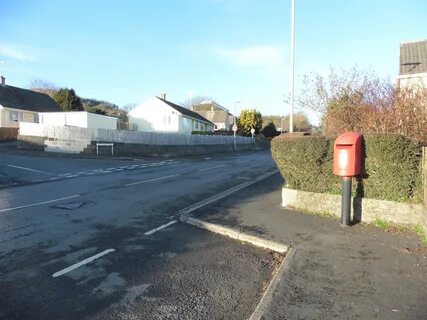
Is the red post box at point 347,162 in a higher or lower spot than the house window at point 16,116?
lower

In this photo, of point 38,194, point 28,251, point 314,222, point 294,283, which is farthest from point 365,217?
point 38,194

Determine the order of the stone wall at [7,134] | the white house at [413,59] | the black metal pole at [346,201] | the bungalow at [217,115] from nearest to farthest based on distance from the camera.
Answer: the black metal pole at [346,201], the white house at [413,59], the stone wall at [7,134], the bungalow at [217,115]

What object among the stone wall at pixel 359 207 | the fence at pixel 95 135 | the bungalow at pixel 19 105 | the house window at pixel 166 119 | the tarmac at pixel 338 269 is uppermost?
the bungalow at pixel 19 105

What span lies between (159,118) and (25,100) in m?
19.2

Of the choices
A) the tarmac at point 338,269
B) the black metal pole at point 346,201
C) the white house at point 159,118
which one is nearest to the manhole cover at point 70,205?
the tarmac at point 338,269

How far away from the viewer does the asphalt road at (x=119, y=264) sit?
4.52m

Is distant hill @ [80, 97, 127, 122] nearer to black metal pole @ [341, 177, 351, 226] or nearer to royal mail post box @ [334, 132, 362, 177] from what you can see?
royal mail post box @ [334, 132, 362, 177]

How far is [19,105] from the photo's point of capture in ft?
177

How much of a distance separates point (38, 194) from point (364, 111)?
33.7ft

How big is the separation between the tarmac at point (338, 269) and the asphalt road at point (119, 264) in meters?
0.45

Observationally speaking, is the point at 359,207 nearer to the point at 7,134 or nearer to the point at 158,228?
the point at 158,228

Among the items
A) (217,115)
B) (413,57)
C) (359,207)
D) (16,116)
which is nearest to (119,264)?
(359,207)

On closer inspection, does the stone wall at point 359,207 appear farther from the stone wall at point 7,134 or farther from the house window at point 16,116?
the house window at point 16,116

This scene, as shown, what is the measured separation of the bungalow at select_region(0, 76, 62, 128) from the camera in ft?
168
